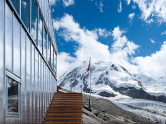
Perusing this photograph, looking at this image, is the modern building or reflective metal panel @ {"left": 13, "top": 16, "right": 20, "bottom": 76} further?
reflective metal panel @ {"left": 13, "top": 16, "right": 20, "bottom": 76}

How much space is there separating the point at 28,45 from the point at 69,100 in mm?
9104

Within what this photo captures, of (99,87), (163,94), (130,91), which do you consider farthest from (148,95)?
(99,87)

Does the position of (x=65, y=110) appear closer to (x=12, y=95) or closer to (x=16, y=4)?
(x=12, y=95)

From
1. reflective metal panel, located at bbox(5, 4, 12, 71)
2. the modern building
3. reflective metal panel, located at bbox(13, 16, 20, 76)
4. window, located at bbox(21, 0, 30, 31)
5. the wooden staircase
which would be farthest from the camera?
the wooden staircase

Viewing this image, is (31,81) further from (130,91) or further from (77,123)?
(130,91)

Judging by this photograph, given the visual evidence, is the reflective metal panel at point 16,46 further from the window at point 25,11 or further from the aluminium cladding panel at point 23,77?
the window at point 25,11

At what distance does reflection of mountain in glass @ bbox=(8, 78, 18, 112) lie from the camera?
19.3ft

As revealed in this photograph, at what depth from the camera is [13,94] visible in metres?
6.26

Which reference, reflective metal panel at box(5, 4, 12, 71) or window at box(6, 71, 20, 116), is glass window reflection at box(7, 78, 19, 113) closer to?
window at box(6, 71, 20, 116)

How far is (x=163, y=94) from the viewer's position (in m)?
116

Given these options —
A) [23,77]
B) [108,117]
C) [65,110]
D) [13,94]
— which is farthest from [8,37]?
[108,117]

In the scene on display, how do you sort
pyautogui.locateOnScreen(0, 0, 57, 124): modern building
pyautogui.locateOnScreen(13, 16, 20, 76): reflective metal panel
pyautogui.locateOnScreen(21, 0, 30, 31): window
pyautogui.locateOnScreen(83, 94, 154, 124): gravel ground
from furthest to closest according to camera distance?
pyautogui.locateOnScreen(83, 94, 154, 124): gravel ground, pyautogui.locateOnScreen(21, 0, 30, 31): window, pyautogui.locateOnScreen(13, 16, 20, 76): reflective metal panel, pyautogui.locateOnScreen(0, 0, 57, 124): modern building

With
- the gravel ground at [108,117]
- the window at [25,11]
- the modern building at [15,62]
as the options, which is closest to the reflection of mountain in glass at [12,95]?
the modern building at [15,62]

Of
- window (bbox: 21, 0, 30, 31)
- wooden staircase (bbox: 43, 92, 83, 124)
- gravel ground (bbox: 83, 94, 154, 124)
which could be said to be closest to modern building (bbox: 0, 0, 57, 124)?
window (bbox: 21, 0, 30, 31)
